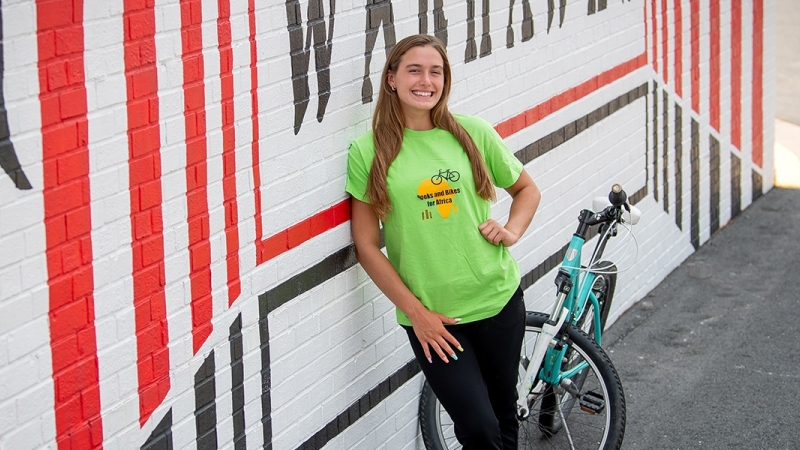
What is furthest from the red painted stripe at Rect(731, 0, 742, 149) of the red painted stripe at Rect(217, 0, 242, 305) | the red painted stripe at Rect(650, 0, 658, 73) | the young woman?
the red painted stripe at Rect(217, 0, 242, 305)

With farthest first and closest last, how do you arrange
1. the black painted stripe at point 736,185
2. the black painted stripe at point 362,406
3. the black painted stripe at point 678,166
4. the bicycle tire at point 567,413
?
the black painted stripe at point 736,185 < the black painted stripe at point 678,166 < the bicycle tire at point 567,413 < the black painted stripe at point 362,406

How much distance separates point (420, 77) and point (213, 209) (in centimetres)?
89

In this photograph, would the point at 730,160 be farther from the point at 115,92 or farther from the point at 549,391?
the point at 115,92

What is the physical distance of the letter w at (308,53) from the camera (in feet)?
12.9

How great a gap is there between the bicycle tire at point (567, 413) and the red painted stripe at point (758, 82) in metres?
4.37

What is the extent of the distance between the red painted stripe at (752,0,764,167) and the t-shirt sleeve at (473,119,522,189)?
16.7 ft

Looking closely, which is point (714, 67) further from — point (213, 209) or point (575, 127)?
point (213, 209)

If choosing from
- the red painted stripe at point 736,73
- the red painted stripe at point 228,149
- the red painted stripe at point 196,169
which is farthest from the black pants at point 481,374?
the red painted stripe at point 736,73

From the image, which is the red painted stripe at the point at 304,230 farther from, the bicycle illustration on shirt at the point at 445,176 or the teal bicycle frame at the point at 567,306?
the teal bicycle frame at the point at 567,306

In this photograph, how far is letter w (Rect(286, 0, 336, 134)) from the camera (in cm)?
394

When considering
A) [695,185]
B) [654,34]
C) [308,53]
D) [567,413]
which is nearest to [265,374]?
[308,53]

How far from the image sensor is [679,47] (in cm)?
743

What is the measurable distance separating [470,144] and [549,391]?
56.2 inches

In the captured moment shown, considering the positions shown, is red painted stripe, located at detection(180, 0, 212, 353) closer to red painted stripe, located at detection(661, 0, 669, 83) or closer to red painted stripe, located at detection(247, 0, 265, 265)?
red painted stripe, located at detection(247, 0, 265, 265)
